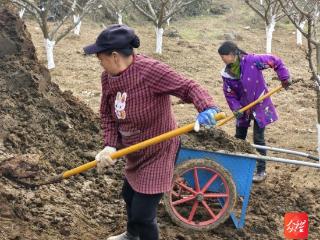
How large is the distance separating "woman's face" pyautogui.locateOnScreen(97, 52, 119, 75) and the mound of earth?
45.5 inches

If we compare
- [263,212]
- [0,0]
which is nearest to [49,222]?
[263,212]

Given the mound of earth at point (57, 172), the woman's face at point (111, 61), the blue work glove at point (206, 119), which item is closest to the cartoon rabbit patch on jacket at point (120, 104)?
the woman's face at point (111, 61)

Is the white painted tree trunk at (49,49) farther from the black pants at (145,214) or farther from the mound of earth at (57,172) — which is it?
the black pants at (145,214)

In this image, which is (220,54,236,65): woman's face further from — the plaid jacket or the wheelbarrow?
the plaid jacket

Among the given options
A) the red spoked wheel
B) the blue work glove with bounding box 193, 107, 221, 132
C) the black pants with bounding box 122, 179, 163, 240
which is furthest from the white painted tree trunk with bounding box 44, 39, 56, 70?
the blue work glove with bounding box 193, 107, 221, 132

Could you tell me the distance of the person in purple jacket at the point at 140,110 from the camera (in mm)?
2426

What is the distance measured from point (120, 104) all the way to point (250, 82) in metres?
2.36

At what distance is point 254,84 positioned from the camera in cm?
470

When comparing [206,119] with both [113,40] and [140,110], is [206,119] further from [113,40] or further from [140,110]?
[113,40]

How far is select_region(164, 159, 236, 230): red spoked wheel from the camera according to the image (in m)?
3.46

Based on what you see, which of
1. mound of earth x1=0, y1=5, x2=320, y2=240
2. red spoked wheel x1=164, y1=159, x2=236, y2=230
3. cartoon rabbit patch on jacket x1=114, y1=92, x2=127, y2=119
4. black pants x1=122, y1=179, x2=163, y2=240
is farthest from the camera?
red spoked wheel x1=164, y1=159, x2=236, y2=230

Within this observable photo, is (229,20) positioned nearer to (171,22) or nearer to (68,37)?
(171,22)

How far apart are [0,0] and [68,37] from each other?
12793 millimetres

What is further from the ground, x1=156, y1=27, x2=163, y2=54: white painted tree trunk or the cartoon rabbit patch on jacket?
x1=156, y1=27, x2=163, y2=54: white painted tree trunk
